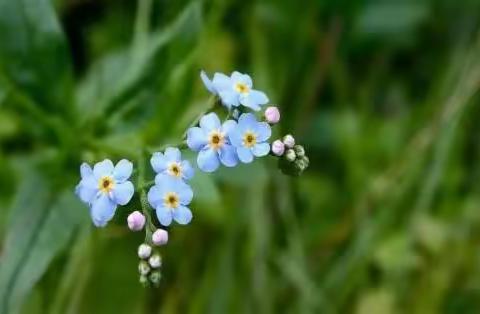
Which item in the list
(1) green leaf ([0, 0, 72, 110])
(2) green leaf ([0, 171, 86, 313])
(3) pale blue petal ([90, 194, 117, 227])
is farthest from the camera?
(1) green leaf ([0, 0, 72, 110])

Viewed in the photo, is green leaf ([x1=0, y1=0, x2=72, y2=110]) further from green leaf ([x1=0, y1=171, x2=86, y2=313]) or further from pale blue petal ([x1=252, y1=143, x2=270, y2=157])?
pale blue petal ([x1=252, y1=143, x2=270, y2=157])

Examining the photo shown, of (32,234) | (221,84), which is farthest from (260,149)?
(32,234)

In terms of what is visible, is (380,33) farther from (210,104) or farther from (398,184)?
(210,104)

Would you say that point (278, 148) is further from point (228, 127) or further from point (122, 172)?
point (122, 172)

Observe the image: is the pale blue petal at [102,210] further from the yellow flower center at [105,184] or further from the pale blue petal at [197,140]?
the pale blue petal at [197,140]

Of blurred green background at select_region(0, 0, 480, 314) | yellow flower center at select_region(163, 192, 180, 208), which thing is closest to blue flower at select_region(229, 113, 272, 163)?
yellow flower center at select_region(163, 192, 180, 208)

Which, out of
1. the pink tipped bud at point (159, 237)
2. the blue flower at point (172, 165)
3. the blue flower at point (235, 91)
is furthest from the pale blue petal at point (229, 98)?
the pink tipped bud at point (159, 237)

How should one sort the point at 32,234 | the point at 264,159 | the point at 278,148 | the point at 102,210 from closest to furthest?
the point at 102,210 < the point at 278,148 < the point at 32,234 < the point at 264,159
